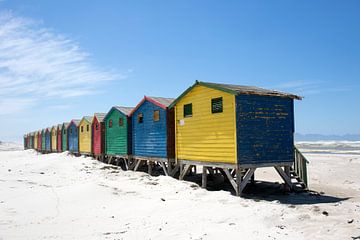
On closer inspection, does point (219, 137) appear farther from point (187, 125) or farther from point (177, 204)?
point (177, 204)

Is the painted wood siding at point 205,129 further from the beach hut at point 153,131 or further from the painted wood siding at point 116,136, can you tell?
the painted wood siding at point 116,136

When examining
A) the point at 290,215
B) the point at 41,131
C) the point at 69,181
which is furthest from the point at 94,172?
the point at 41,131

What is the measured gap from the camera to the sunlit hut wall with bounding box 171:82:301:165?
13.1 meters

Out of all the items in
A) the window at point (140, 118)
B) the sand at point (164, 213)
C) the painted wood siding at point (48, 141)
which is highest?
the window at point (140, 118)

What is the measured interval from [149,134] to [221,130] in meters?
7.17

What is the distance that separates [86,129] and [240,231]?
2676 cm

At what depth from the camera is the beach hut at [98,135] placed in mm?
27938

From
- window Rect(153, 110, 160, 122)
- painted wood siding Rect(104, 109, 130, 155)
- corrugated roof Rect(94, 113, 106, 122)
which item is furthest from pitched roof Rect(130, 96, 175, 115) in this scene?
corrugated roof Rect(94, 113, 106, 122)

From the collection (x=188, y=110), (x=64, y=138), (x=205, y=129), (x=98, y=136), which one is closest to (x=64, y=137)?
(x=64, y=138)

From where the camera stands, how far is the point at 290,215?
9.38 metres

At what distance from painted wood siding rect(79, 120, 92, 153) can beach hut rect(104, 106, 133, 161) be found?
475 cm

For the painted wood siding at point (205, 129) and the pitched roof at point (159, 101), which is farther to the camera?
the pitched roof at point (159, 101)

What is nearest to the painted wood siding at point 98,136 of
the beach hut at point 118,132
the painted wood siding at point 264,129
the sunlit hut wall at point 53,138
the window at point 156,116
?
the beach hut at point 118,132

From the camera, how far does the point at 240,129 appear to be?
1303 centimetres
